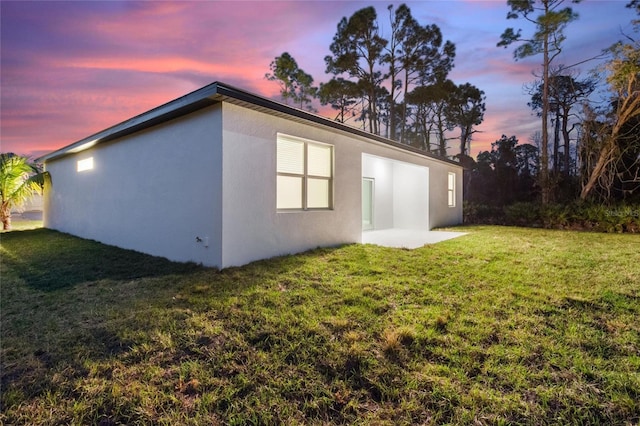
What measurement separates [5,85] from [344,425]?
11155 mm

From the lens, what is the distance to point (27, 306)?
3.77m

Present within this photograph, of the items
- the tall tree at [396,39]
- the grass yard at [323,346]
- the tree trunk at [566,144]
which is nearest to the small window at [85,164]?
the grass yard at [323,346]

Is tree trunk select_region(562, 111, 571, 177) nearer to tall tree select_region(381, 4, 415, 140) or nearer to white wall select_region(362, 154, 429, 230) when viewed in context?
tall tree select_region(381, 4, 415, 140)

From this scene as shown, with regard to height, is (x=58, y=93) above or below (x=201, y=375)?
above

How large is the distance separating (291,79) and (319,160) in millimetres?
16071

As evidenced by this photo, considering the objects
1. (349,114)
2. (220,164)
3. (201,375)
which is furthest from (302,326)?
(349,114)

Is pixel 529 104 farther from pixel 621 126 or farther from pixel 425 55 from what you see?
pixel 621 126

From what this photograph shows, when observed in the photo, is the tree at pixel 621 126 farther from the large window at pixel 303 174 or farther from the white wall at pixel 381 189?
the large window at pixel 303 174

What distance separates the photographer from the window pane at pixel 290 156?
19.2 ft

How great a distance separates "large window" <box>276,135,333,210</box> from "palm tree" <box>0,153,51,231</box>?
10677 mm

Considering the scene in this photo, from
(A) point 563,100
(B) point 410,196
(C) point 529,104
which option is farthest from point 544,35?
(B) point 410,196

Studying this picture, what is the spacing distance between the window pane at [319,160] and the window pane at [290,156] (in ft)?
0.78

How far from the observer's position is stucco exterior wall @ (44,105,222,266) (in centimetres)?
497

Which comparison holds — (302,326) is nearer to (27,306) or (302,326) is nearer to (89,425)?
(89,425)
